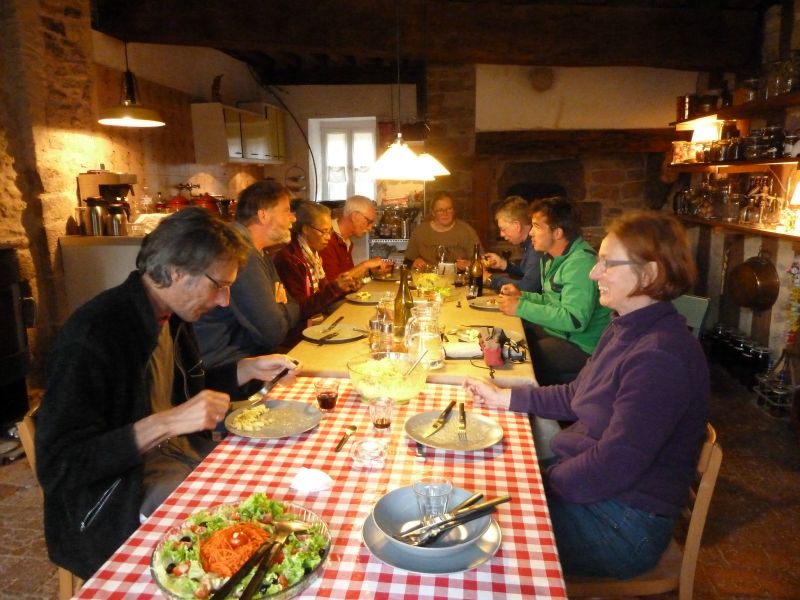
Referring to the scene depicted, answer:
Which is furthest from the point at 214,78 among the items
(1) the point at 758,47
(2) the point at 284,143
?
(1) the point at 758,47

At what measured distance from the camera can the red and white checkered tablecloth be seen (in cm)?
104

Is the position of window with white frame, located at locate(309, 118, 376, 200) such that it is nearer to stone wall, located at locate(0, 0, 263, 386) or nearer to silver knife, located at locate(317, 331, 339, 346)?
stone wall, located at locate(0, 0, 263, 386)

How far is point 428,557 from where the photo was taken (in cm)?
111

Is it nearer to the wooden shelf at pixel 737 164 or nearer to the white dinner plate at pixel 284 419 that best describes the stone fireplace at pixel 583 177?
the wooden shelf at pixel 737 164

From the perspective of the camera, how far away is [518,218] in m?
4.02

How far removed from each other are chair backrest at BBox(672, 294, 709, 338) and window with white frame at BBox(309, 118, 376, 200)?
582 cm

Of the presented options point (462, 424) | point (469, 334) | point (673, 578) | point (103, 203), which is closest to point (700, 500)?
point (673, 578)

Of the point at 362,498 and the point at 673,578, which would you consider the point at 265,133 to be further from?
the point at 673,578

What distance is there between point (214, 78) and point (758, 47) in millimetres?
5265

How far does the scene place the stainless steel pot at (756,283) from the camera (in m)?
4.20

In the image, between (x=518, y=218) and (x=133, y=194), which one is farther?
(x=133, y=194)

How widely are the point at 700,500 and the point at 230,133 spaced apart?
5724 millimetres

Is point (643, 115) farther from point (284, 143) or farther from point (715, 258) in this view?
point (284, 143)

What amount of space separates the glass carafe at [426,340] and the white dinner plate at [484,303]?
938 millimetres
